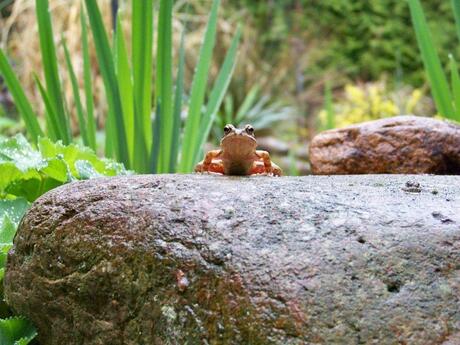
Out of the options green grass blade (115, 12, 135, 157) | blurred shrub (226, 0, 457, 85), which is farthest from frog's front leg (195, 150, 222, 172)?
blurred shrub (226, 0, 457, 85)

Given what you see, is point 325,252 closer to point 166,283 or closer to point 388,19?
point 166,283

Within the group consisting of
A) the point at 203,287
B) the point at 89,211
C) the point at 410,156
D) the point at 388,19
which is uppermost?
the point at 388,19

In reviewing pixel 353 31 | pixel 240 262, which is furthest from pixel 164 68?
pixel 353 31

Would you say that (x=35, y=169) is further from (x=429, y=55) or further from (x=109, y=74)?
(x=429, y=55)

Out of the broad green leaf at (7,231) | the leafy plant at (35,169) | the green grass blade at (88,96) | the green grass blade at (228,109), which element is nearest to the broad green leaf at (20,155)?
the leafy plant at (35,169)

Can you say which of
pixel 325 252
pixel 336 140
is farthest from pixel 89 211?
pixel 336 140
